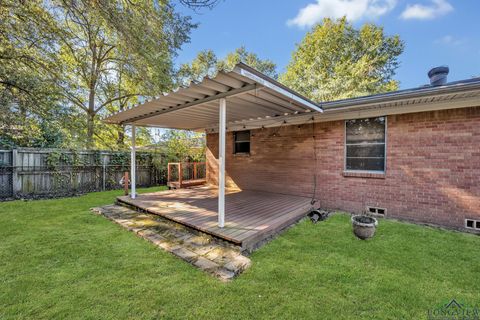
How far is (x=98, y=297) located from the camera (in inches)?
92.7

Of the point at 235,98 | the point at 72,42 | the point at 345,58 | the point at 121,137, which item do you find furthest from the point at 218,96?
the point at 345,58

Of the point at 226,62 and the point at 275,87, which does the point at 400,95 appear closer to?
the point at 275,87

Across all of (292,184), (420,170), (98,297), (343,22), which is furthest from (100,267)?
(343,22)

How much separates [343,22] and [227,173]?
19.4 metres

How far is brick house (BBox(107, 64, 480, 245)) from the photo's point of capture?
386 centimetres

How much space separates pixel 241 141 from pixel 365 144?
4.31m

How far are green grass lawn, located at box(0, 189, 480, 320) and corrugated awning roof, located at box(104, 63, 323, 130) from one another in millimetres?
2690

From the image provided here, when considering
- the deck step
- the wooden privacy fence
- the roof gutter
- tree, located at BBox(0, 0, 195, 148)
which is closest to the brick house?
the roof gutter

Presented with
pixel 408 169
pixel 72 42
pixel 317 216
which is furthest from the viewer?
pixel 72 42

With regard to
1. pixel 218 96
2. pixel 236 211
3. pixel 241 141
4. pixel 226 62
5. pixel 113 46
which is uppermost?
pixel 226 62

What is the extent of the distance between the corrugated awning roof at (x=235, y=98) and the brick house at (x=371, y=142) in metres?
0.02

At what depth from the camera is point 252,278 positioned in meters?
2.74

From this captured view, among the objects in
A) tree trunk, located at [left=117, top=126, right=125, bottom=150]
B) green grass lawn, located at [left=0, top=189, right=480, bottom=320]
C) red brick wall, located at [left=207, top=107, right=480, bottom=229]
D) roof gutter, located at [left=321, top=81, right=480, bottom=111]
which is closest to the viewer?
green grass lawn, located at [left=0, top=189, right=480, bottom=320]

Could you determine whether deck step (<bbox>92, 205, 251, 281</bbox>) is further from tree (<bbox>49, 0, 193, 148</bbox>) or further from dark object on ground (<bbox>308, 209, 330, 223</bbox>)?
tree (<bbox>49, 0, 193, 148</bbox>)
